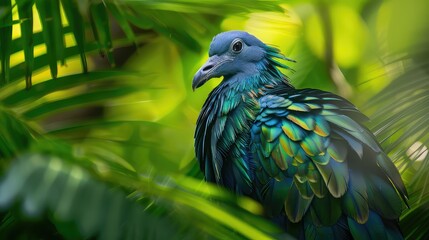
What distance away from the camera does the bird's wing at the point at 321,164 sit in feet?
3.19

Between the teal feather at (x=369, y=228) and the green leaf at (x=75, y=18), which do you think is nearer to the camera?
the teal feather at (x=369, y=228)

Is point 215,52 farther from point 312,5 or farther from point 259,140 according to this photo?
point 312,5

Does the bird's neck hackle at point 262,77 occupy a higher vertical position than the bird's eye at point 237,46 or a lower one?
lower

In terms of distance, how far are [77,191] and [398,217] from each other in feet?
1.44

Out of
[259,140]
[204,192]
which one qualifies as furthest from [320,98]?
[204,192]

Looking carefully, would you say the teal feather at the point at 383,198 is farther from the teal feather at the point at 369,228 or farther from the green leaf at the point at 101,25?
the green leaf at the point at 101,25

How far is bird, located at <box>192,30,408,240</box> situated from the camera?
975mm

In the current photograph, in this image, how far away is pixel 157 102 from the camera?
147 centimetres

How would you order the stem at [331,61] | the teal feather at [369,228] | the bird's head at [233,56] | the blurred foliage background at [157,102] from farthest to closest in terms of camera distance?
the stem at [331,61], the bird's head at [233,56], the teal feather at [369,228], the blurred foliage background at [157,102]

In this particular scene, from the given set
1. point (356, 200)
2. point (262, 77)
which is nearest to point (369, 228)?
point (356, 200)

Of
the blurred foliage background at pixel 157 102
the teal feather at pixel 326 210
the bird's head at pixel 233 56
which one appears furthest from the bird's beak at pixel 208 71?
the teal feather at pixel 326 210

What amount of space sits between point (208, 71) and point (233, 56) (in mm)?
49

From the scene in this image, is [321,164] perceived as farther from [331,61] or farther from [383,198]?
[331,61]

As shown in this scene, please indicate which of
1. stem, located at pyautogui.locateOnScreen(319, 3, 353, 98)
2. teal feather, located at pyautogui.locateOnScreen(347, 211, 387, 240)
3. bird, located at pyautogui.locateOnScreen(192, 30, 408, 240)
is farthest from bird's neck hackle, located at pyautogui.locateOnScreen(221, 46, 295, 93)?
teal feather, located at pyautogui.locateOnScreen(347, 211, 387, 240)
